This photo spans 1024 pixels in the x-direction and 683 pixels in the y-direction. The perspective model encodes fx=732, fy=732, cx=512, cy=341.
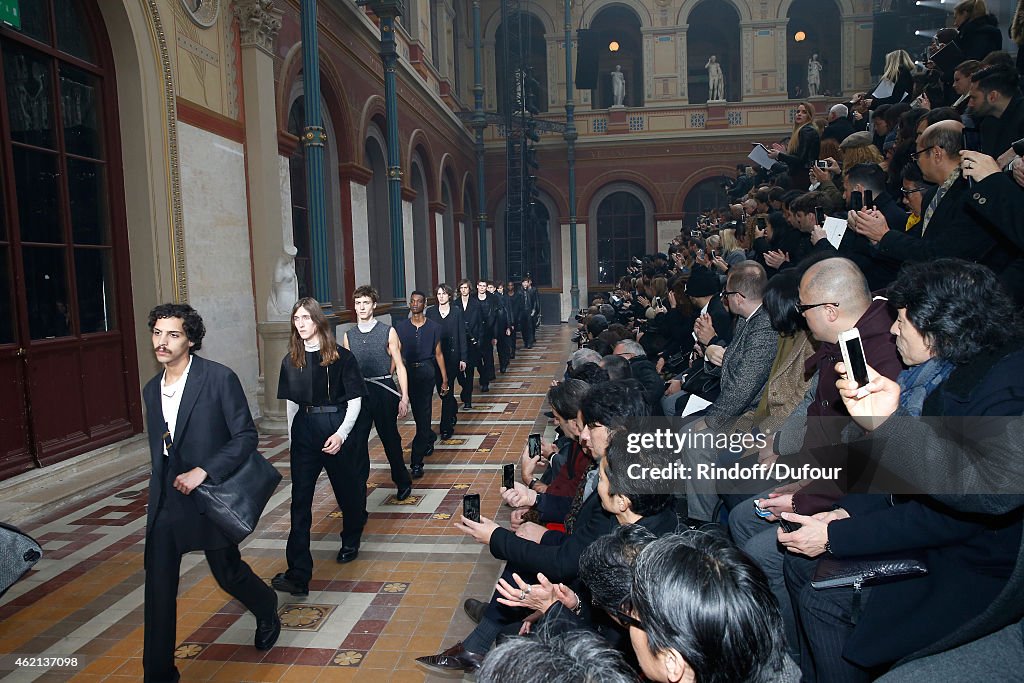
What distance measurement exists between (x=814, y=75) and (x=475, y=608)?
2357 cm

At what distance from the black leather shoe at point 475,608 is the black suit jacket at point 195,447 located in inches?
52.7

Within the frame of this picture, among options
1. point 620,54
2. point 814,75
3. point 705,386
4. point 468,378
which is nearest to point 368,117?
point 468,378

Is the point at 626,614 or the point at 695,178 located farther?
the point at 695,178

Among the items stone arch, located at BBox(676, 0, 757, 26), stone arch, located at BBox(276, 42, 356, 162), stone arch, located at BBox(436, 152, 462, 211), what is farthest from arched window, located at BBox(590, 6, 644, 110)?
stone arch, located at BBox(276, 42, 356, 162)

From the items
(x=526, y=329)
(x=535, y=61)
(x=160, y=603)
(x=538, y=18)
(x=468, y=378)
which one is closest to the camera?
(x=160, y=603)

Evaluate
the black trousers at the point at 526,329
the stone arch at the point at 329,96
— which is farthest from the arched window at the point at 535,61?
the stone arch at the point at 329,96

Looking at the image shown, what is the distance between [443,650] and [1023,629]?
8.26 ft

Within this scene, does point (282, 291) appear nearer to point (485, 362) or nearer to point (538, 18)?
point (485, 362)

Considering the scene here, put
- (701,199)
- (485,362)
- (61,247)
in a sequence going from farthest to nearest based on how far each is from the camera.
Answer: (701,199), (485,362), (61,247)

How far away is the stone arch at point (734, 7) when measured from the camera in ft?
76.3

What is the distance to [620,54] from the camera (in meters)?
25.5

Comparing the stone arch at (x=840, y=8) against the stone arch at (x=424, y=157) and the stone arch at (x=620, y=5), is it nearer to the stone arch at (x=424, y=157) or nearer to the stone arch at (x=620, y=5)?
the stone arch at (x=620, y=5)

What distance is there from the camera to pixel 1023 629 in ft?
6.10

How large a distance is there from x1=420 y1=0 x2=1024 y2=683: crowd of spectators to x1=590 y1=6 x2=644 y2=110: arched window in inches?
874
